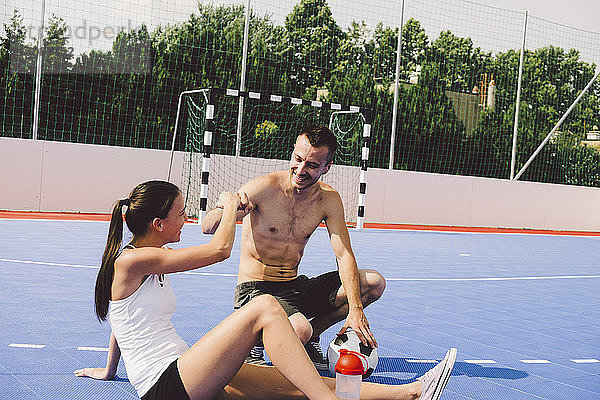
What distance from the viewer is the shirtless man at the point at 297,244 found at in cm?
410

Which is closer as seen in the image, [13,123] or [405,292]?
[405,292]

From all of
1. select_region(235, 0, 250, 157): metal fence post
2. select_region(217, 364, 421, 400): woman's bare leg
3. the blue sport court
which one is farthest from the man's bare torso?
select_region(235, 0, 250, 157): metal fence post

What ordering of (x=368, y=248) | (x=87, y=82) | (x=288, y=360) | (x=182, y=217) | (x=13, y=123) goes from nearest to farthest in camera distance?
(x=288, y=360)
(x=182, y=217)
(x=368, y=248)
(x=13, y=123)
(x=87, y=82)

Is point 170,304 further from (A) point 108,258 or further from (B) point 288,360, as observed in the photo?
(B) point 288,360

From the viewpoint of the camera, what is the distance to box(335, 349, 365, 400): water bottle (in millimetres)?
3062

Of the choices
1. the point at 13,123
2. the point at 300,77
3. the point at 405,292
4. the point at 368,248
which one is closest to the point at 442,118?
the point at 300,77

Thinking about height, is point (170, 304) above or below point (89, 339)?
above

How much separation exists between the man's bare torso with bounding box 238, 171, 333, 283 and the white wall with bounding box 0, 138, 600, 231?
1139 cm

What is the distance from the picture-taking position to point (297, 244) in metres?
4.26

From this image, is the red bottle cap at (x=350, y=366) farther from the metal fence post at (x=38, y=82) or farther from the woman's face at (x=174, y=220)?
the metal fence post at (x=38, y=82)

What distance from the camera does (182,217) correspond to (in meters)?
3.13

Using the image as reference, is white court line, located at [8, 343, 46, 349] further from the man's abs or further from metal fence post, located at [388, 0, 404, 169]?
metal fence post, located at [388, 0, 404, 169]

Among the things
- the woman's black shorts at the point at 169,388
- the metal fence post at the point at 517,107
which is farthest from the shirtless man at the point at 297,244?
the metal fence post at the point at 517,107

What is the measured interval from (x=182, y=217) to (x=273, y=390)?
32.5 inches
